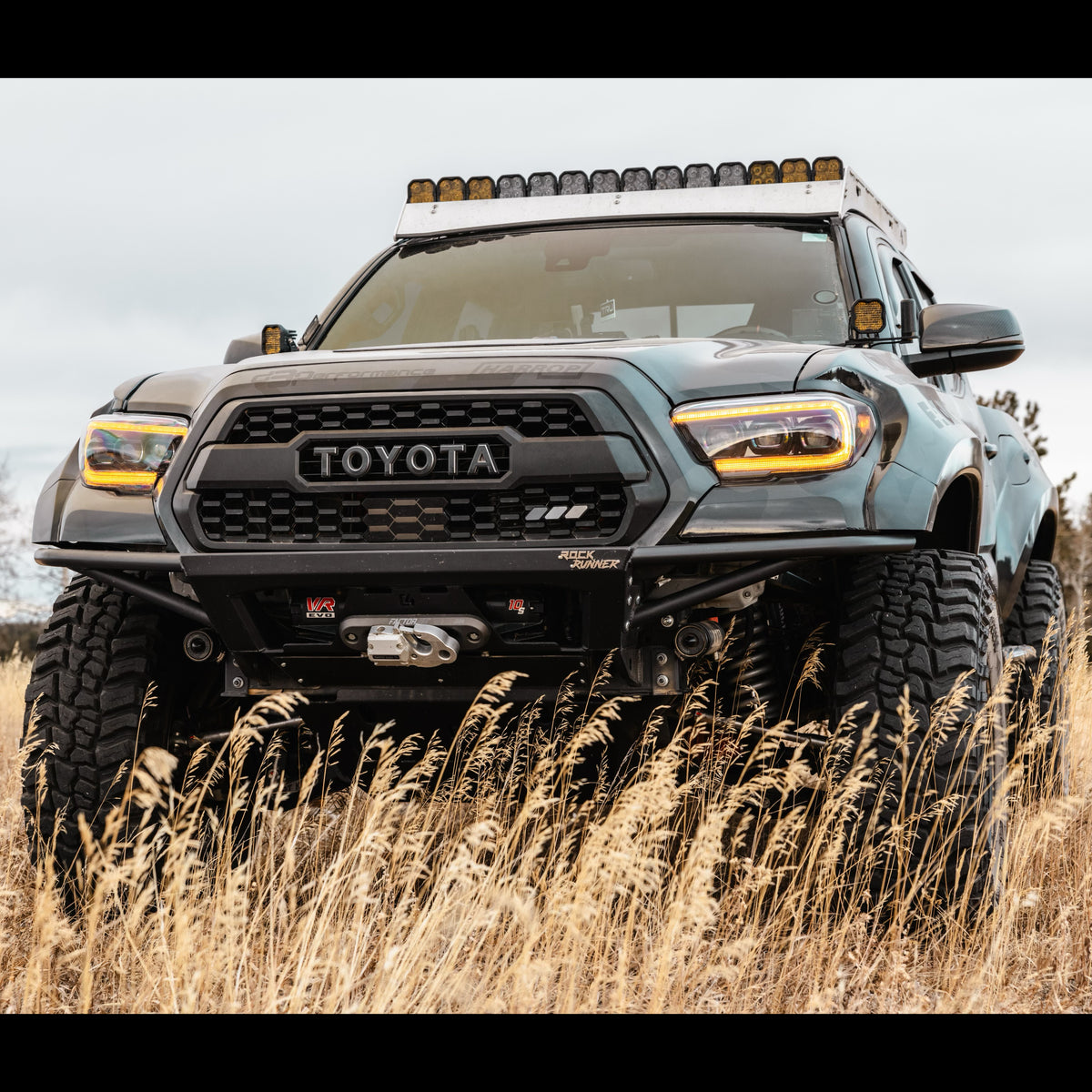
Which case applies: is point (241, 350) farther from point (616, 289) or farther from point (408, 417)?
point (408, 417)

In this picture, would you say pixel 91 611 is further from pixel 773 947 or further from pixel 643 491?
pixel 773 947

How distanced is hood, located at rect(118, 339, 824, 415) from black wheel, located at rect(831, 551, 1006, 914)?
64 cm

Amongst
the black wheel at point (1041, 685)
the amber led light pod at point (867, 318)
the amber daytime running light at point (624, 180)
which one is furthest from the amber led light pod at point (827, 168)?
the black wheel at point (1041, 685)

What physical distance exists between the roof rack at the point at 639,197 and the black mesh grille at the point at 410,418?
1943 mm

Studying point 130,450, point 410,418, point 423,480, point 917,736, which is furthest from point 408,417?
point 917,736

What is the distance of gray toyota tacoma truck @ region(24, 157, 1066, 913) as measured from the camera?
11.2ft

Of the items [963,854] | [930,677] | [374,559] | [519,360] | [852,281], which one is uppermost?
[852,281]

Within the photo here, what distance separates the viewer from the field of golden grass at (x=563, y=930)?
315cm

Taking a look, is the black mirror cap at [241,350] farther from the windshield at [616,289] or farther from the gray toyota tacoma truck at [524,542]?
the gray toyota tacoma truck at [524,542]

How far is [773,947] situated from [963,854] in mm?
540

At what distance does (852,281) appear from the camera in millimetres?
4656

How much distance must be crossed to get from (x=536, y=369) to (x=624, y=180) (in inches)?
88.7

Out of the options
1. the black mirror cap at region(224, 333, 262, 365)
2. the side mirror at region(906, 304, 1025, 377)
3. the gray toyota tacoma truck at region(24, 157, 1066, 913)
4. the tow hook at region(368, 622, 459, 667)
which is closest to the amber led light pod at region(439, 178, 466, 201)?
the black mirror cap at region(224, 333, 262, 365)
